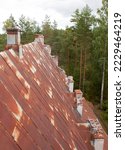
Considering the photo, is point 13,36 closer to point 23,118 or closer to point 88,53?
point 23,118

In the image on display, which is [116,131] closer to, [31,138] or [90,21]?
[31,138]

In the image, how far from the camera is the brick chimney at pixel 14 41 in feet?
23.9

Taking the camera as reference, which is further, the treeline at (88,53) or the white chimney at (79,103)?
the treeline at (88,53)

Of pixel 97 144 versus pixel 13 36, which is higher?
pixel 13 36

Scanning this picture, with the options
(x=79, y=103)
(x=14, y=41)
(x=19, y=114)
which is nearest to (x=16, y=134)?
(x=19, y=114)

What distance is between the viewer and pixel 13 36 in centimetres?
780

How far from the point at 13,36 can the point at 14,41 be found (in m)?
0.18

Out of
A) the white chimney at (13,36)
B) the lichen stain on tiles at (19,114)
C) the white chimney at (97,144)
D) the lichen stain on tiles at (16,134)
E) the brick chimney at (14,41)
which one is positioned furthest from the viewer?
the white chimney at (97,144)

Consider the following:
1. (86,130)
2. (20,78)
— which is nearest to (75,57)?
(86,130)

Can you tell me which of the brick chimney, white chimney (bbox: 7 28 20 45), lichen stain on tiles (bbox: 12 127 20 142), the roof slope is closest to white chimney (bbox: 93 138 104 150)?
the roof slope

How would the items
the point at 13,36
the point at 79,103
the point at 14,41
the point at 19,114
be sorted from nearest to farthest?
the point at 19,114 < the point at 14,41 < the point at 13,36 < the point at 79,103

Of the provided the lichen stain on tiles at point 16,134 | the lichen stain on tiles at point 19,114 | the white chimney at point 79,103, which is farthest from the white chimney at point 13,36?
the lichen stain on tiles at point 16,134

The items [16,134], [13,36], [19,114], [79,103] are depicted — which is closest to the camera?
[16,134]

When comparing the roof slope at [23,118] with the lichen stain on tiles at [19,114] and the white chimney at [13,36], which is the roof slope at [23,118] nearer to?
the lichen stain on tiles at [19,114]
